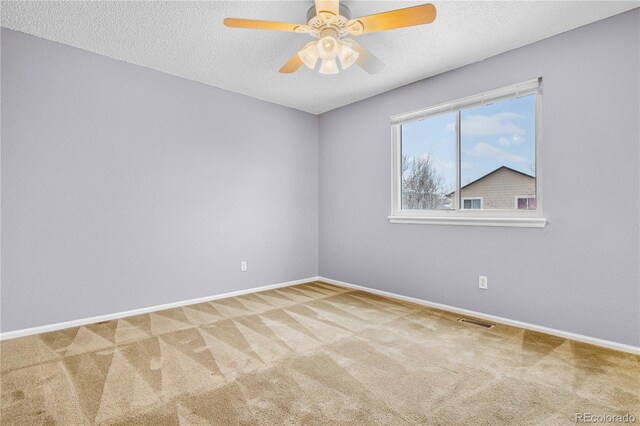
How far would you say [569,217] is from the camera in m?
2.58

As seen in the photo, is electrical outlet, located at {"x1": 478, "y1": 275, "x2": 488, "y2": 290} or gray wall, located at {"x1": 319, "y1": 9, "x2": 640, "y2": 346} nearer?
gray wall, located at {"x1": 319, "y1": 9, "x2": 640, "y2": 346}

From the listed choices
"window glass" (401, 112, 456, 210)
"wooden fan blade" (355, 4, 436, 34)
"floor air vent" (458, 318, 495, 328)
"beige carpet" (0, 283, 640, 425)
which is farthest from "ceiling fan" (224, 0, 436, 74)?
"floor air vent" (458, 318, 495, 328)

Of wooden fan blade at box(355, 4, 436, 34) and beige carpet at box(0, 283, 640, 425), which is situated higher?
wooden fan blade at box(355, 4, 436, 34)

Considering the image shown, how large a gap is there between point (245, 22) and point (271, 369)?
2.20 m

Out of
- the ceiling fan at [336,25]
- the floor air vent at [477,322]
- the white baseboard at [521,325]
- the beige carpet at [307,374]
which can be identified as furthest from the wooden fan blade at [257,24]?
the white baseboard at [521,325]

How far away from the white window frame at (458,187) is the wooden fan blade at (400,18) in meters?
1.54

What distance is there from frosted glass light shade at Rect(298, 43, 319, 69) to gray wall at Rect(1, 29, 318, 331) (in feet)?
6.19

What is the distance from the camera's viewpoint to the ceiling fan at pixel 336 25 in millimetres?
1870

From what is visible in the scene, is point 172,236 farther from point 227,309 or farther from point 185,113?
point 185,113

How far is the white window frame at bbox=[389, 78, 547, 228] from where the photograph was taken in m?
2.77

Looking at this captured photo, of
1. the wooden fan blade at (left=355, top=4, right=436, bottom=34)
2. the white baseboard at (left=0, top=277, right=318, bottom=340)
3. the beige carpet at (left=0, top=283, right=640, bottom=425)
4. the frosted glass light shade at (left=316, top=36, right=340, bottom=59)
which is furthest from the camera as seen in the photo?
the white baseboard at (left=0, top=277, right=318, bottom=340)

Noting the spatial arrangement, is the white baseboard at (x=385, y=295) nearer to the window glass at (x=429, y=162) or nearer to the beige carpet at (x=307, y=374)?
the beige carpet at (x=307, y=374)

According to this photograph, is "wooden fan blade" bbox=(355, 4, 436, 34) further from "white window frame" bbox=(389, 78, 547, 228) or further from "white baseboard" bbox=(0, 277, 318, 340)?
"white baseboard" bbox=(0, 277, 318, 340)

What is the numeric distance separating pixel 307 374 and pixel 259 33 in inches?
103
